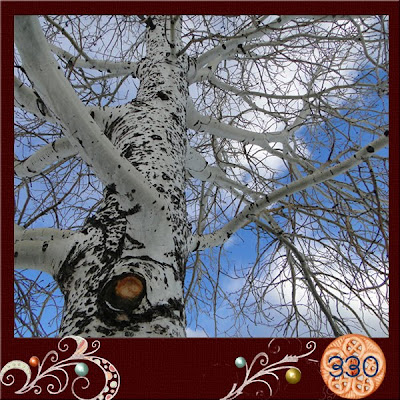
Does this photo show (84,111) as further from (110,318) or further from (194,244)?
(194,244)

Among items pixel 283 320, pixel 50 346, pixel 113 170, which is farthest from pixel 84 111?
pixel 283 320

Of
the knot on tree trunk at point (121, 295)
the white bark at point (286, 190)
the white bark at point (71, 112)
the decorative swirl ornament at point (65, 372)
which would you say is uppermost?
the white bark at point (286, 190)

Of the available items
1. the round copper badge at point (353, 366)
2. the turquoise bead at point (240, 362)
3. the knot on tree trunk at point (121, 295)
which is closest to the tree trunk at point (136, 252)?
the knot on tree trunk at point (121, 295)

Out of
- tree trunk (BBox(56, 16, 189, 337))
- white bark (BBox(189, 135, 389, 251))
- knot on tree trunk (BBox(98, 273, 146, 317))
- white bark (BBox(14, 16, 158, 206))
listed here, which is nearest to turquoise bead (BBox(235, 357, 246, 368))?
tree trunk (BBox(56, 16, 189, 337))

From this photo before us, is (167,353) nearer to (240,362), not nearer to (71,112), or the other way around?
(240,362)

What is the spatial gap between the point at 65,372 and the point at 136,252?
0.33m

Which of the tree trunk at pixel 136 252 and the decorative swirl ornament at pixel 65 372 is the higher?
the tree trunk at pixel 136 252

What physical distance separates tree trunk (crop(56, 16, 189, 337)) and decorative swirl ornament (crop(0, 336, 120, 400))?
0.04 metres

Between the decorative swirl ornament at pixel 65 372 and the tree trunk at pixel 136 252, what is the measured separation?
4 centimetres

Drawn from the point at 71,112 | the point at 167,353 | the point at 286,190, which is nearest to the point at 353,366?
the point at 167,353

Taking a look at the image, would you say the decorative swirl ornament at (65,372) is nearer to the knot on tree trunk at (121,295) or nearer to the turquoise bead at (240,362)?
the knot on tree trunk at (121,295)

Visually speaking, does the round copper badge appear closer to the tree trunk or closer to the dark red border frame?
the dark red border frame

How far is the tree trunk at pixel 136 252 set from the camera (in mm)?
812

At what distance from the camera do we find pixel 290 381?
822 mm
